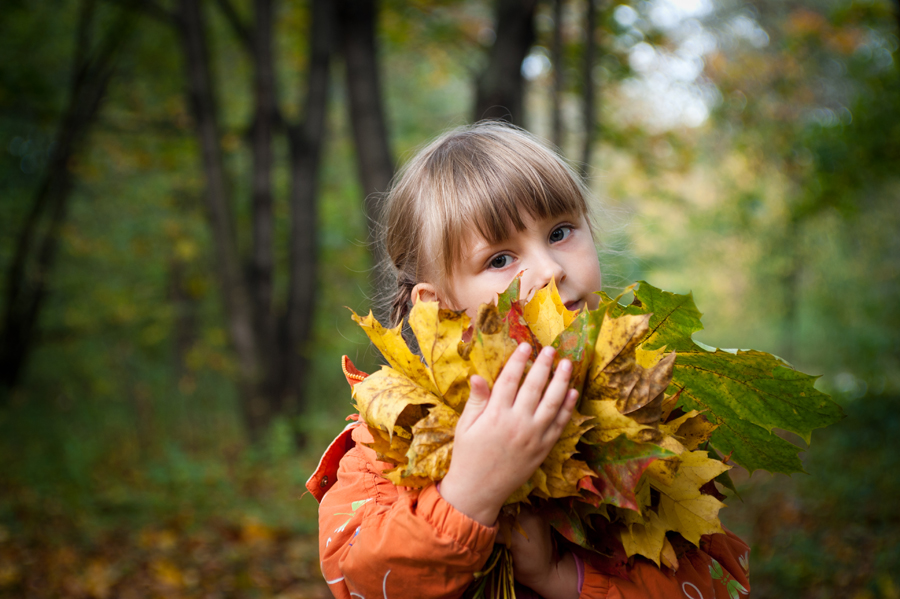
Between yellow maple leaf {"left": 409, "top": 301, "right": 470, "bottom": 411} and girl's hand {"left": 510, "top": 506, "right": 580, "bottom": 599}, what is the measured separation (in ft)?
0.87

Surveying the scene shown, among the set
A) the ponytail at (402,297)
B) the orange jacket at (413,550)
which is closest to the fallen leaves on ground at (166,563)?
the ponytail at (402,297)

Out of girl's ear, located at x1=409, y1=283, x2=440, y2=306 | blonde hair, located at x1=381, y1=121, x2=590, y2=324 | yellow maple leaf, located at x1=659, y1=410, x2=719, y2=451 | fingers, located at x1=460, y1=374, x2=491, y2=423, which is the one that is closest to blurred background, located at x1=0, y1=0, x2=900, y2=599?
blonde hair, located at x1=381, y1=121, x2=590, y2=324

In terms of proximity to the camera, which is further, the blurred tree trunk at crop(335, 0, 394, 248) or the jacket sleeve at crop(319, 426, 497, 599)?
the blurred tree trunk at crop(335, 0, 394, 248)

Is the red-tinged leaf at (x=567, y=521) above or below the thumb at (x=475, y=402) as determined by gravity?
below

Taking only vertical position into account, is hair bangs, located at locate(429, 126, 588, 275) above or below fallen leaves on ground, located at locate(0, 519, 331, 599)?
above

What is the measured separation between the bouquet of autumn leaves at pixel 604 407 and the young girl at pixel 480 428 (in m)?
0.05

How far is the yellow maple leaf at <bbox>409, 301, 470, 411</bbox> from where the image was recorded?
Answer: 981mm

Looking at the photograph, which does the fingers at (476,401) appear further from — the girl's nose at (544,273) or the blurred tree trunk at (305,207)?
the blurred tree trunk at (305,207)

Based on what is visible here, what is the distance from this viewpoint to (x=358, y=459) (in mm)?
1313

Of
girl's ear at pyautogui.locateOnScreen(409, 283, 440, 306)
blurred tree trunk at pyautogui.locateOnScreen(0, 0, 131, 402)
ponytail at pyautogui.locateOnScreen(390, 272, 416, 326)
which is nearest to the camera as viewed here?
girl's ear at pyautogui.locateOnScreen(409, 283, 440, 306)

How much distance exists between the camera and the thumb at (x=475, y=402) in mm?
937

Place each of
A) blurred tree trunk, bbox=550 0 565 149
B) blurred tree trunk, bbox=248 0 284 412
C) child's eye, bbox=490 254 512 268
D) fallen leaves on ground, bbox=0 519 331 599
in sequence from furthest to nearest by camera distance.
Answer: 1. blurred tree trunk, bbox=248 0 284 412
2. blurred tree trunk, bbox=550 0 565 149
3. fallen leaves on ground, bbox=0 519 331 599
4. child's eye, bbox=490 254 512 268

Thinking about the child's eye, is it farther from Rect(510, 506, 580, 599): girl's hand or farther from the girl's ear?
Rect(510, 506, 580, 599): girl's hand

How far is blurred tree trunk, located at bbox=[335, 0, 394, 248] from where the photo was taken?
4578 millimetres
